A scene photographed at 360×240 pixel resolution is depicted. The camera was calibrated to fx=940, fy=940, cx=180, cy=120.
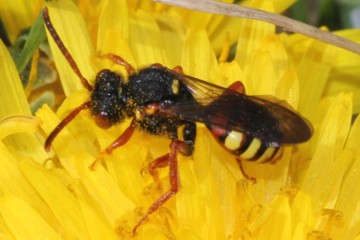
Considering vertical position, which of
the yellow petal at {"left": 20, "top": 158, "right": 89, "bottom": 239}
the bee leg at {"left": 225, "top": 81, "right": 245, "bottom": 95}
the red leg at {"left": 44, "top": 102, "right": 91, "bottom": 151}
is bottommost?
the yellow petal at {"left": 20, "top": 158, "right": 89, "bottom": 239}

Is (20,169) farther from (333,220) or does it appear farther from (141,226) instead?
(333,220)

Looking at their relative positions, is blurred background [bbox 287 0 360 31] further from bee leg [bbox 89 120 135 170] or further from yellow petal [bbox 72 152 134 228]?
yellow petal [bbox 72 152 134 228]

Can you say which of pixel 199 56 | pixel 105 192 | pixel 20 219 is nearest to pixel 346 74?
pixel 199 56

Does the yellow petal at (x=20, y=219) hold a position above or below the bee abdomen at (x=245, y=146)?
below

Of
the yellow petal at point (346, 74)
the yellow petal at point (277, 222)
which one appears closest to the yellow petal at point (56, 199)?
the yellow petal at point (277, 222)

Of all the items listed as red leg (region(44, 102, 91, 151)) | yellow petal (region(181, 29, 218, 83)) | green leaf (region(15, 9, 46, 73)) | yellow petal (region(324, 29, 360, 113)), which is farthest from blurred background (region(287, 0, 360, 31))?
red leg (region(44, 102, 91, 151))

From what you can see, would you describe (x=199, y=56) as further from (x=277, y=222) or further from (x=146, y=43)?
(x=277, y=222)

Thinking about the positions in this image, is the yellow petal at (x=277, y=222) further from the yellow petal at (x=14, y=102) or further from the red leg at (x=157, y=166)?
the yellow petal at (x=14, y=102)
